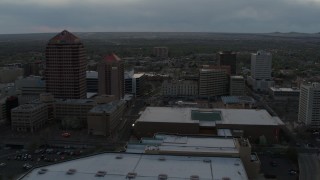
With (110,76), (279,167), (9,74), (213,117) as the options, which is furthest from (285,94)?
(9,74)

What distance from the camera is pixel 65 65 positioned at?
35500 millimetres

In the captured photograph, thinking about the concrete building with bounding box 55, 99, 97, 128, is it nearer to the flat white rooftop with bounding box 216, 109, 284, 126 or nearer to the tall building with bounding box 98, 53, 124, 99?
the tall building with bounding box 98, 53, 124, 99

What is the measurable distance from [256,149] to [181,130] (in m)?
4.78

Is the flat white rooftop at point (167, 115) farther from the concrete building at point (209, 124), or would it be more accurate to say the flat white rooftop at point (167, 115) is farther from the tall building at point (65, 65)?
the tall building at point (65, 65)

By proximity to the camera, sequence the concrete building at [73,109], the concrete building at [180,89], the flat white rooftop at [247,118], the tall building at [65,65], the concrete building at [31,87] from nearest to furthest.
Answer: the flat white rooftop at [247,118], the concrete building at [73,109], the tall building at [65,65], the concrete building at [31,87], the concrete building at [180,89]

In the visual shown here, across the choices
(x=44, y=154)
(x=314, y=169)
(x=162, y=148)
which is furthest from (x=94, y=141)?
(x=314, y=169)

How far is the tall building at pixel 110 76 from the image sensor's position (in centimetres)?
3756

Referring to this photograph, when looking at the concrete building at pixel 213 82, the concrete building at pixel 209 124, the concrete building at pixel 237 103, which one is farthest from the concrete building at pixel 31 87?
the concrete building at pixel 237 103

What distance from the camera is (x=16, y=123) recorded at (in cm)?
3064

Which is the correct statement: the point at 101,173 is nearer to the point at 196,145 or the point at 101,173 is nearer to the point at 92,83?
the point at 196,145

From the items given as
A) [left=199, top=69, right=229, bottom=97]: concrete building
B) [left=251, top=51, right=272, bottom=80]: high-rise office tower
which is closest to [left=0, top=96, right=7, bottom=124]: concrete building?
[left=199, top=69, right=229, bottom=97]: concrete building

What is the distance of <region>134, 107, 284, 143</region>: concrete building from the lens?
27.3 metres

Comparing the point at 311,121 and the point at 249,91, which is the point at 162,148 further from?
the point at 249,91

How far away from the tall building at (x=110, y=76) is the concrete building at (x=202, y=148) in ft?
56.3
